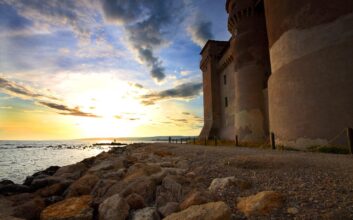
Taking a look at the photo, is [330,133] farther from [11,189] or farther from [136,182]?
[11,189]

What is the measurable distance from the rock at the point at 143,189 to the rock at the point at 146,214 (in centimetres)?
52

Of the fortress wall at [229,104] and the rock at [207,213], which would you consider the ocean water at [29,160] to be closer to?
the rock at [207,213]

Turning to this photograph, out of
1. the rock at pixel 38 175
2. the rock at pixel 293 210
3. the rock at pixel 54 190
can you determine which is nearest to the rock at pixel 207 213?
the rock at pixel 293 210

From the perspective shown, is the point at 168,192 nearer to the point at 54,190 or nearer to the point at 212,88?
the point at 54,190

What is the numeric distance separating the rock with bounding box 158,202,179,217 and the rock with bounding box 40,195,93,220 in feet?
4.11

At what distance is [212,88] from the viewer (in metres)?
31.7

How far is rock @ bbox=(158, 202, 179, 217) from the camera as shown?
3469 millimetres

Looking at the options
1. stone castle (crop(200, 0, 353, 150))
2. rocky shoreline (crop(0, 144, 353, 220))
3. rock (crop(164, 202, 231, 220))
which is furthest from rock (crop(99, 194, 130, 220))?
stone castle (crop(200, 0, 353, 150))

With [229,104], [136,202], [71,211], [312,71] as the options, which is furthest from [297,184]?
[229,104]

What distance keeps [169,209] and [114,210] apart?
3.00 feet

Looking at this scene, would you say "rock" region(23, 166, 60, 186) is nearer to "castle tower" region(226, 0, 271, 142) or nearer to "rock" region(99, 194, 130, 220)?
"rock" region(99, 194, 130, 220)

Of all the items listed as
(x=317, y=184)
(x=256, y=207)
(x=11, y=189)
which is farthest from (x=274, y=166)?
(x=11, y=189)

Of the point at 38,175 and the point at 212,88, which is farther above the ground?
the point at 212,88

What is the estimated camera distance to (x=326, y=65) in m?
10.3
